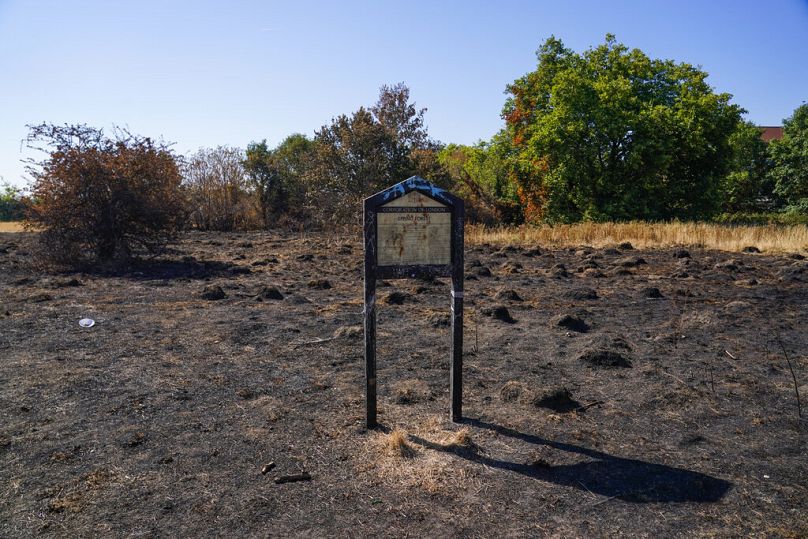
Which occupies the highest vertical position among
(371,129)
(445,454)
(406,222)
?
(371,129)

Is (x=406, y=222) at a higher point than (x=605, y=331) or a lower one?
higher

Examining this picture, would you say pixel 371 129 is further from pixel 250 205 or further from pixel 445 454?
pixel 445 454

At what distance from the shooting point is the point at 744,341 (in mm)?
7359

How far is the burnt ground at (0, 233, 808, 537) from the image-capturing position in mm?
3486

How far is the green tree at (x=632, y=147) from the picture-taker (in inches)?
1056

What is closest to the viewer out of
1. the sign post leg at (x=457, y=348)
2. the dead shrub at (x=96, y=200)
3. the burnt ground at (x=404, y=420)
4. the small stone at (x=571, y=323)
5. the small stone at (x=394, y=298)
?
the burnt ground at (x=404, y=420)

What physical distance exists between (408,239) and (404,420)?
56.7 inches

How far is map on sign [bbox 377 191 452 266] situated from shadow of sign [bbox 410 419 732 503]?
54.3 inches

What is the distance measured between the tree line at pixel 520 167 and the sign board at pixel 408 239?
1258 cm

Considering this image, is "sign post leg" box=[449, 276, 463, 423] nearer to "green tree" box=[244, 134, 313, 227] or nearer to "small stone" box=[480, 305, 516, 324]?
"small stone" box=[480, 305, 516, 324]

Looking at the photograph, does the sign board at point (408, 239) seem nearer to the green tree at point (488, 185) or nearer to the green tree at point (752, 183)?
the green tree at point (488, 185)

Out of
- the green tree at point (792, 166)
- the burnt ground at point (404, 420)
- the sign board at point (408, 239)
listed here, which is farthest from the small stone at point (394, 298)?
the green tree at point (792, 166)

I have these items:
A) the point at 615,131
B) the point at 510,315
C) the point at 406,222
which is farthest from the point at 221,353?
the point at 615,131

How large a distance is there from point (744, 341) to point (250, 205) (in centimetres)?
2864
